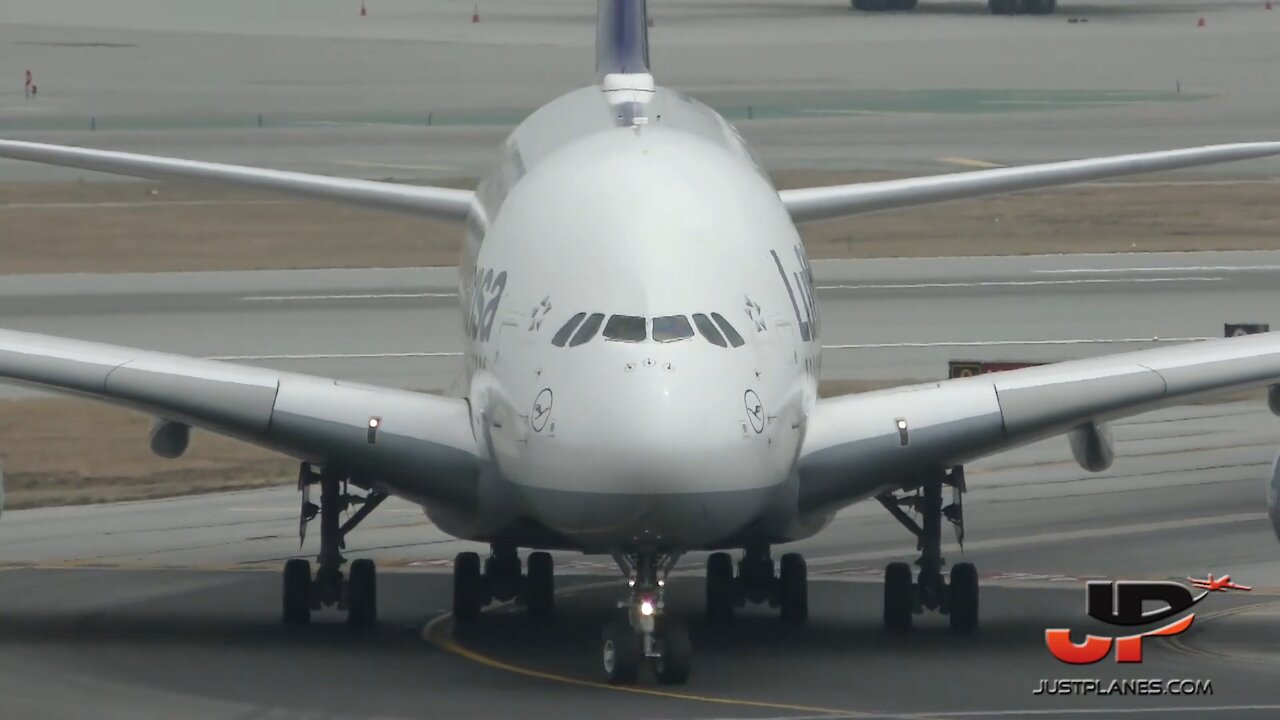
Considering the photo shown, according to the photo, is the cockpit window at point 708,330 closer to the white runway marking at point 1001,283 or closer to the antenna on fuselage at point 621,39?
the antenna on fuselage at point 621,39

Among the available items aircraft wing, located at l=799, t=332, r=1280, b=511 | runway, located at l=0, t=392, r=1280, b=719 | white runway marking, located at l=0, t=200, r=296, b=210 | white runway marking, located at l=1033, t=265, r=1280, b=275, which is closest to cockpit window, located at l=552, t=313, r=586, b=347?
aircraft wing, located at l=799, t=332, r=1280, b=511

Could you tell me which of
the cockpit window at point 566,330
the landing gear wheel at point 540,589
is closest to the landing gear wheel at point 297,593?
the landing gear wheel at point 540,589

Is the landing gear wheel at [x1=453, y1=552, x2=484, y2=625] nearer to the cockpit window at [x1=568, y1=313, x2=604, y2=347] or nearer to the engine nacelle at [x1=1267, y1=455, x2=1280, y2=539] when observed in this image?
the cockpit window at [x1=568, y1=313, x2=604, y2=347]

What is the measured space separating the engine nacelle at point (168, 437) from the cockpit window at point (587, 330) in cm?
638

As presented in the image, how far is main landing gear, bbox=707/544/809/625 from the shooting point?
2703 cm

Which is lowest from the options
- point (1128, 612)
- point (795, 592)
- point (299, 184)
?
point (1128, 612)

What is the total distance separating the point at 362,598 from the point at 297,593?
67 centimetres

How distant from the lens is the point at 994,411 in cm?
2453

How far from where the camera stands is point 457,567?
89.1ft

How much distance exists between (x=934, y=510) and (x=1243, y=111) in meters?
76.1

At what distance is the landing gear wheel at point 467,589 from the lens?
27.0 m

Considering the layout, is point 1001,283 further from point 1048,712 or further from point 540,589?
point 1048,712

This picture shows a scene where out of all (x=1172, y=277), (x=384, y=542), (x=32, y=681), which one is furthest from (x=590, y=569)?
(x=1172, y=277)

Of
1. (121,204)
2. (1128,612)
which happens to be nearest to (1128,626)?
(1128,612)
